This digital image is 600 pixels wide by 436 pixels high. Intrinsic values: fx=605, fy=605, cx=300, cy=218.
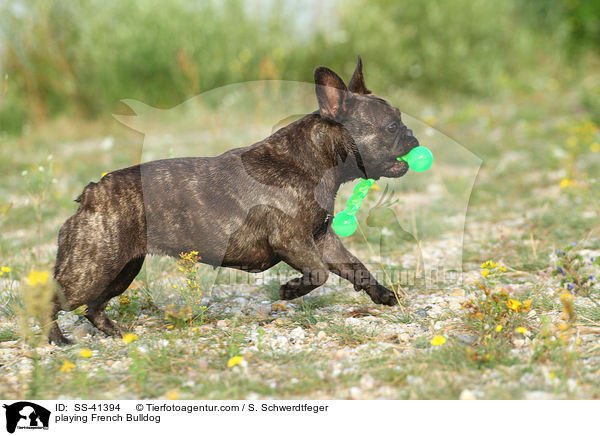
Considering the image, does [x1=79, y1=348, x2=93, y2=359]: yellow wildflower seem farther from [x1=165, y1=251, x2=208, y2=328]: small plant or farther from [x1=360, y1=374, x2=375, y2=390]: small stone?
[x1=360, y1=374, x2=375, y2=390]: small stone

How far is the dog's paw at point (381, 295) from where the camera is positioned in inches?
167

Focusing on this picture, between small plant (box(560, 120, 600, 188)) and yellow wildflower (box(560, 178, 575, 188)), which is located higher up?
small plant (box(560, 120, 600, 188))

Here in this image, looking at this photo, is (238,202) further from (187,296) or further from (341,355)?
(341,355)

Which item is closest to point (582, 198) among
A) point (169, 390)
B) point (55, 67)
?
point (169, 390)

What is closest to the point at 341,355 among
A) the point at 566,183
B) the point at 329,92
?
the point at 329,92

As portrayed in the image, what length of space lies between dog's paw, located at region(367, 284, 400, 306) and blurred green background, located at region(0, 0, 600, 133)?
7.77m

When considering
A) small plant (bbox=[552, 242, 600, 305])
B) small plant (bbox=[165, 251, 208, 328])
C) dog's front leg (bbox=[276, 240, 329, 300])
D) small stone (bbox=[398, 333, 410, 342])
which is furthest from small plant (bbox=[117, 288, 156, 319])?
small plant (bbox=[552, 242, 600, 305])

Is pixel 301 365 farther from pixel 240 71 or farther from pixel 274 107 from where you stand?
pixel 240 71

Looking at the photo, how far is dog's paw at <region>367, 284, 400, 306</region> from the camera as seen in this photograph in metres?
4.23

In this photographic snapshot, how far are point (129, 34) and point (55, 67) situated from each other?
2.49m
